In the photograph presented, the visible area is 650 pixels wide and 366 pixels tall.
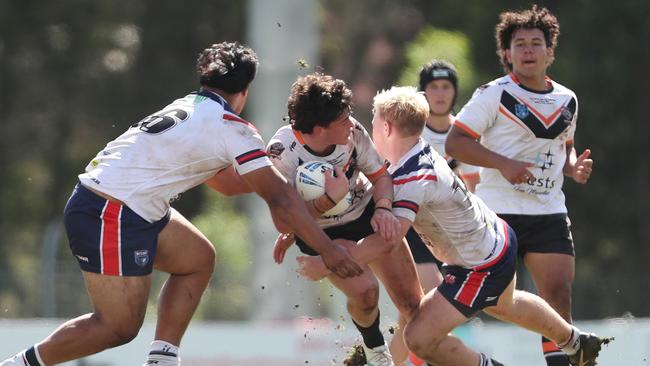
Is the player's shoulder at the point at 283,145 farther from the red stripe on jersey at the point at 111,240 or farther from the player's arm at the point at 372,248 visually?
the red stripe on jersey at the point at 111,240

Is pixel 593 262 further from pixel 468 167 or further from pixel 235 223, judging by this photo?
pixel 468 167

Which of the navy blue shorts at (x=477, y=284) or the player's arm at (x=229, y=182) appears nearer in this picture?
the navy blue shorts at (x=477, y=284)

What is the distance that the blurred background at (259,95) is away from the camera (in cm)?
Result: 1515

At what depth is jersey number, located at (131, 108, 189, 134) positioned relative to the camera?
6711mm

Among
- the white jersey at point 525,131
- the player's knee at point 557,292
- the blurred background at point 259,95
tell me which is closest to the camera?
the player's knee at point 557,292

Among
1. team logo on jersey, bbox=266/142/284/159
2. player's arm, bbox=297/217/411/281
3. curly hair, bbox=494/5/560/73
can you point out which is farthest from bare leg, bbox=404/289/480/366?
curly hair, bbox=494/5/560/73

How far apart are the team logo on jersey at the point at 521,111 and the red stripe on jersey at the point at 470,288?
119 centimetres

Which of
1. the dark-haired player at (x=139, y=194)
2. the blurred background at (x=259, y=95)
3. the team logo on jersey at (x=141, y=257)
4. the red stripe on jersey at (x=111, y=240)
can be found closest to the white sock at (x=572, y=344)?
the dark-haired player at (x=139, y=194)

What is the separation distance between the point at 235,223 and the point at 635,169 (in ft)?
22.1

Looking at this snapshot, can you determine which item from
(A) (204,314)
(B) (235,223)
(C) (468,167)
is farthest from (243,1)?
(C) (468,167)

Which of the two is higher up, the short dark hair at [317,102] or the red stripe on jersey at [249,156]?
the short dark hair at [317,102]

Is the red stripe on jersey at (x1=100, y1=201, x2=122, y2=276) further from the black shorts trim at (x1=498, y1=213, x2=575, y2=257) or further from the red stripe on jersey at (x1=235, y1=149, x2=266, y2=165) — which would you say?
the black shorts trim at (x1=498, y1=213, x2=575, y2=257)

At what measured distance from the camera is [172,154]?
6664 mm

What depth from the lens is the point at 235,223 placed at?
72.0 feet
